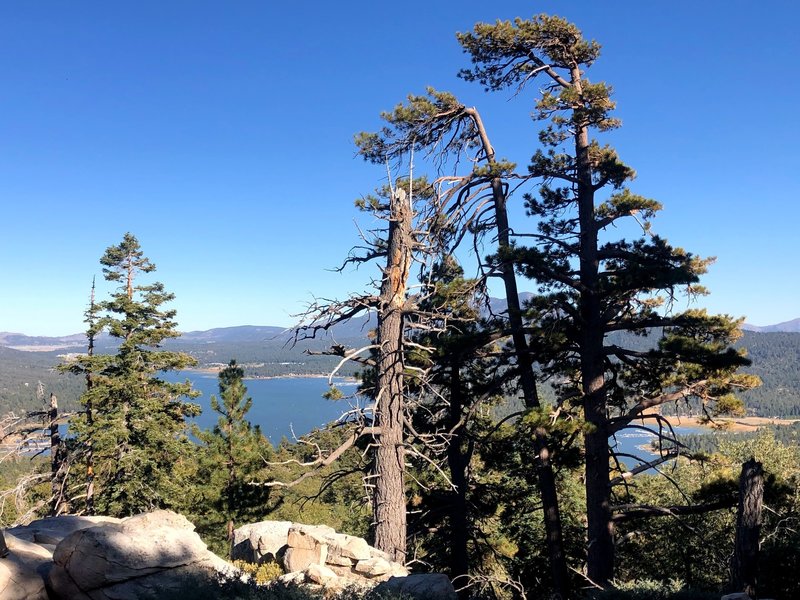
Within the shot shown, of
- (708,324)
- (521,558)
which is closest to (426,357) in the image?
(708,324)

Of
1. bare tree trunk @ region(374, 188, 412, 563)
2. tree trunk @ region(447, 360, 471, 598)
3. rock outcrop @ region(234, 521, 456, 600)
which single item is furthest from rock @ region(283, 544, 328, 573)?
tree trunk @ region(447, 360, 471, 598)

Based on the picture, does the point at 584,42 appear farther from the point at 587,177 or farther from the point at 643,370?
the point at 643,370

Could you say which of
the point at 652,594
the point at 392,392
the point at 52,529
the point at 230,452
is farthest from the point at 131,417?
the point at 652,594

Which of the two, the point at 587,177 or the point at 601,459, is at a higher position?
the point at 587,177

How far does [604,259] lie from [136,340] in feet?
54.9

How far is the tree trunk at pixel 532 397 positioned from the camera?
10109 millimetres

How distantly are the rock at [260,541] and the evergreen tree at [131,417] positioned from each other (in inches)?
364

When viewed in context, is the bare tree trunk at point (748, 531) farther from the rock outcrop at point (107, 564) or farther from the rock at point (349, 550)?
the rock outcrop at point (107, 564)

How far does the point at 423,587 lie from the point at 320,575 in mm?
1648

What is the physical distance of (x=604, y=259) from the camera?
34.3 ft

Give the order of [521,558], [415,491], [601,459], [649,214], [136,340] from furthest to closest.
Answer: [136,340]
[521,558]
[415,491]
[649,214]
[601,459]

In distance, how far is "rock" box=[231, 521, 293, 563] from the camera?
9031 millimetres

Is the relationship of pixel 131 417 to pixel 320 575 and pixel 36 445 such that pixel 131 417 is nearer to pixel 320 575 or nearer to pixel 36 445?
pixel 36 445

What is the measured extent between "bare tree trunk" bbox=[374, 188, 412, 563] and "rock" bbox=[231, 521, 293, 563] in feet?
6.36
